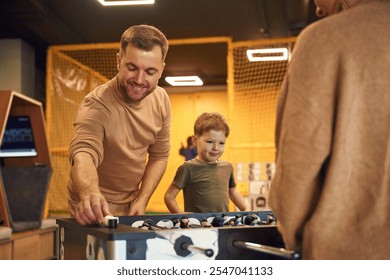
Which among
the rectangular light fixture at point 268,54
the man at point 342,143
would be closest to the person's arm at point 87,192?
the man at point 342,143

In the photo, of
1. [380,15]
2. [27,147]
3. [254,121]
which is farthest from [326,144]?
[254,121]

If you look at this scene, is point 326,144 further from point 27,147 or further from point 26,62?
point 26,62

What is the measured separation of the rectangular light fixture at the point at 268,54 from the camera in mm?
4453

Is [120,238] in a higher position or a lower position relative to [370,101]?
lower

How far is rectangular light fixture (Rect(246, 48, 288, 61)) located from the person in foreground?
84.5 inches

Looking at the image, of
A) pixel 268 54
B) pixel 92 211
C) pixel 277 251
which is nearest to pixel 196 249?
pixel 277 251

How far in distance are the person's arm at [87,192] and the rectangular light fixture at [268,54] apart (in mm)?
3048

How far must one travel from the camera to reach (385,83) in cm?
93

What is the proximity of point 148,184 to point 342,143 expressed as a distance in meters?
1.15

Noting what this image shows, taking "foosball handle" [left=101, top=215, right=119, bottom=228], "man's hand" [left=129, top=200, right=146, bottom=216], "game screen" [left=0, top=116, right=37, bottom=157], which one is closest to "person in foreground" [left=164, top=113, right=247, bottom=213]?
"man's hand" [left=129, top=200, right=146, bottom=216]

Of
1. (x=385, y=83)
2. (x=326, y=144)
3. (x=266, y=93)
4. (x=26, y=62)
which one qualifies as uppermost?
(x=26, y=62)

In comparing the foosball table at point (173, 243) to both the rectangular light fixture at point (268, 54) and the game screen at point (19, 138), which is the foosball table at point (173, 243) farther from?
the rectangular light fixture at point (268, 54)

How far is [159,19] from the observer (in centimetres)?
461

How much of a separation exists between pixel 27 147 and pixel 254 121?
81.7 inches
